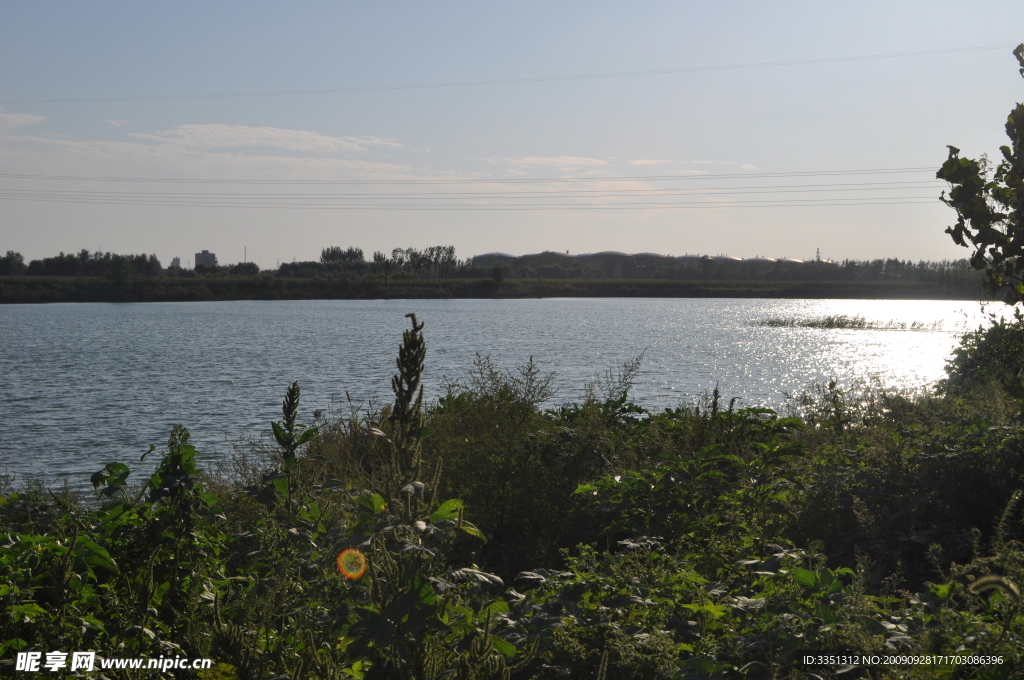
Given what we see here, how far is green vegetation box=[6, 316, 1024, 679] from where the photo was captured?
2.70 meters

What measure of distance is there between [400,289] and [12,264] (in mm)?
55442

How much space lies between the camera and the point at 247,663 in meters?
2.79

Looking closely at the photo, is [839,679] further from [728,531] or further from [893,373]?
[893,373]

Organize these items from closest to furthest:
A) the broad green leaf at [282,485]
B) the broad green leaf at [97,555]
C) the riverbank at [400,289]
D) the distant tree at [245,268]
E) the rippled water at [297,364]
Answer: the broad green leaf at [97,555]
the broad green leaf at [282,485]
the rippled water at [297,364]
the riverbank at [400,289]
the distant tree at [245,268]

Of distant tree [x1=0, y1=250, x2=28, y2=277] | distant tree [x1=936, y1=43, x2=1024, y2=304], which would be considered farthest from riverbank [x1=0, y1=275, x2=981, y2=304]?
distant tree [x1=936, y1=43, x2=1024, y2=304]

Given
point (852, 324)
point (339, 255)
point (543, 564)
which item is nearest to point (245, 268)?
point (339, 255)

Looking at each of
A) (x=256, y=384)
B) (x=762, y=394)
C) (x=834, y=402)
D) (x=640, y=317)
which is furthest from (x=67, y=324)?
(x=834, y=402)

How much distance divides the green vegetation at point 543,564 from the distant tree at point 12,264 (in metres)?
118

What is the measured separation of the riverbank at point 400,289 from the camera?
86562 millimetres

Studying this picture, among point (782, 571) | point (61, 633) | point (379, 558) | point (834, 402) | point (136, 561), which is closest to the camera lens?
point (379, 558)

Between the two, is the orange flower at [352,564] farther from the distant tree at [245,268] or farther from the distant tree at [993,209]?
the distant tree at [245,268]

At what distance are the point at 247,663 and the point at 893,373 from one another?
28.4 m

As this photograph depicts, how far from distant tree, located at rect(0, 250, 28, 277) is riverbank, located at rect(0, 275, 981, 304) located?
21.6m

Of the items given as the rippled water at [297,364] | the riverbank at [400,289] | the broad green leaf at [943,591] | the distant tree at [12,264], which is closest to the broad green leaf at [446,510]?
the broad green leaf at [943,591]
